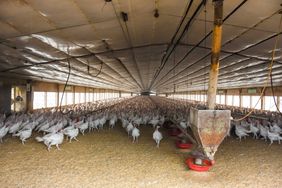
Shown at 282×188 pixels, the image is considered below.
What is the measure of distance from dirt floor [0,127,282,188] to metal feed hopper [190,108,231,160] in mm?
805

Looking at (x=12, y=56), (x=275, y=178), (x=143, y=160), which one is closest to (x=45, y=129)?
(x=12, y=56)

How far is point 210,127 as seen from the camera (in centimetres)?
494

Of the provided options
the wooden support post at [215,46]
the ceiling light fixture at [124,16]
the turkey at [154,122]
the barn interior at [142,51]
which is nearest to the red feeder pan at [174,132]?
the barn interior at [142,51]

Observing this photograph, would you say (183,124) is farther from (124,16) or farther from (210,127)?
(124,16)

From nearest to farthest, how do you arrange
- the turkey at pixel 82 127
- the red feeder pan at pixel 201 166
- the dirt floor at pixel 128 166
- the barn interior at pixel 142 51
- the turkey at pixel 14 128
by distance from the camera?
1. the barn interior at pixel 142 51
2. the dirt floor at pixel 128 166
3. the red feeder pan at pixel 201 166
4. the turkey at pixel 14 128
5. the turkey at pixel 82 127

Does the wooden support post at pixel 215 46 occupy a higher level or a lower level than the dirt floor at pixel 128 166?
higher

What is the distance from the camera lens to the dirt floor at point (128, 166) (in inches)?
203

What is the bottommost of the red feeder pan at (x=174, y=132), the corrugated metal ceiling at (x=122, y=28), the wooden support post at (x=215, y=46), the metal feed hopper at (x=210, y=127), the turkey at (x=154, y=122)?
the red feeder pan at (x=174, y=132)

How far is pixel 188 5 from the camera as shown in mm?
5711

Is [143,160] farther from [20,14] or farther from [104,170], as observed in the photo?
[20,14]

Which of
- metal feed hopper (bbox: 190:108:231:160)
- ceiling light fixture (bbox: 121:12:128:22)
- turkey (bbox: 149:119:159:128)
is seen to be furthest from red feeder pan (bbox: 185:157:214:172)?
turkey (bbox: 149:119:159:128)

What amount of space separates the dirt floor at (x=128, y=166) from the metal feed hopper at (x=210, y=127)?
80 cm

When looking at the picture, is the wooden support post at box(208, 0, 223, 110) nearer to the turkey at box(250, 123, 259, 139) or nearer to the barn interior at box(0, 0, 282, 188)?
the barn interior at box(0, 0, 282, 188)

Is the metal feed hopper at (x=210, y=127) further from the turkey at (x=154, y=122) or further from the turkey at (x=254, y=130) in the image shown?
the turkey at (x=154, y=122)
